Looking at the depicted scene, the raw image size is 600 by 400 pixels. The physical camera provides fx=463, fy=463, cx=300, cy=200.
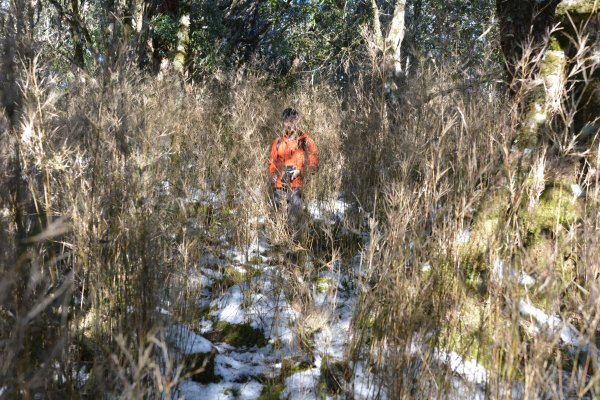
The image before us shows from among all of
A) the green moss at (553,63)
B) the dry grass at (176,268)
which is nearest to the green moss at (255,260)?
the dry grass at (176,268)

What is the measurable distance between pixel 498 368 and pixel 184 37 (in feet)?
24.7

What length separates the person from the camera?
3613 mm

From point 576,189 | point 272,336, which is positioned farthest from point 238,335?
point 576,189

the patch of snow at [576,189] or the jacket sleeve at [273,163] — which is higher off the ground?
the jacket sleeve at [273,163]

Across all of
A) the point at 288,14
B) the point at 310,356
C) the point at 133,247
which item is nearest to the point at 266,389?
the point at 310,356

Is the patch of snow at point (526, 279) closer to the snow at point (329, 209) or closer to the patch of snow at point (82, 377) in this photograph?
the patch of snow at point (82, 377)

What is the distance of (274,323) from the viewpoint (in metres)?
2.47

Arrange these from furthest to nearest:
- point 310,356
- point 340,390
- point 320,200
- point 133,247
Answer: point 320,200 → point 310,356 → point 340,390 → point 133,247

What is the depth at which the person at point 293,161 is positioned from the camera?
361cm

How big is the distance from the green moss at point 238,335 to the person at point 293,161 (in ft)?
3.80

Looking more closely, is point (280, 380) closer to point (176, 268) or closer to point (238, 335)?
point (238, 335)

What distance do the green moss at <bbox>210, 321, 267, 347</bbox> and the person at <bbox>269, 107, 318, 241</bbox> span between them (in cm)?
116

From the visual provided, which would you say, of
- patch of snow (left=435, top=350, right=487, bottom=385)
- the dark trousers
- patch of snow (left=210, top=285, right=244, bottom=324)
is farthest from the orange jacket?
patch of snow (left=435, top=350, right=487, bottom=385)

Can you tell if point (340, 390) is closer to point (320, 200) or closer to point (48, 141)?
point (48, 141)
